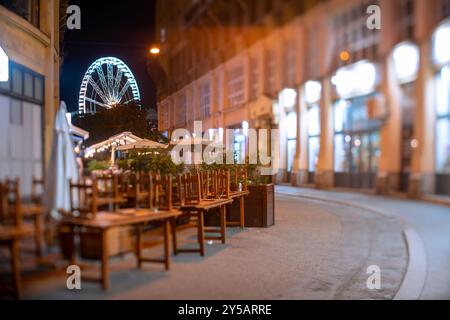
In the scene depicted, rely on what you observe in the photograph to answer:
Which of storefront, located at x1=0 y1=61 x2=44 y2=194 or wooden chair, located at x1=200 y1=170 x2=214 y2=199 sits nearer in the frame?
storefront, located at x1=0 y1=61 x2=44 y2=194

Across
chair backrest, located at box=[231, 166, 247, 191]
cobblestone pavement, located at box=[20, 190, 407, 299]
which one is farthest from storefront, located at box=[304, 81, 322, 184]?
chair backrest, located at box=[231, 166, 247, 191]

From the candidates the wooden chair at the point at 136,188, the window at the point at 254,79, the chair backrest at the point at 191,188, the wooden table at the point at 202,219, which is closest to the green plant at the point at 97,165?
the wooden chair at the point at 136,188

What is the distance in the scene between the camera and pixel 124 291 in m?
2.32

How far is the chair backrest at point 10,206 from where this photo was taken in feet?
6.72

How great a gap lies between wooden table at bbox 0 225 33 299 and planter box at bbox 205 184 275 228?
1.86 m

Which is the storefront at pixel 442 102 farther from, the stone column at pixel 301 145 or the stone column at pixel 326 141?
the stone column at pixel 301 145

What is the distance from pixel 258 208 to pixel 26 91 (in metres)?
2.50

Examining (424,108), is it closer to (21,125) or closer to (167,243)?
(167,243)

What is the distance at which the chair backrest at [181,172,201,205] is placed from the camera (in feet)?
11.6

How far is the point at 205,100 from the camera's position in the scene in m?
3.03

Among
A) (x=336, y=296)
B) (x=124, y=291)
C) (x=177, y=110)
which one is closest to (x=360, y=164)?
(x=336, y=296)

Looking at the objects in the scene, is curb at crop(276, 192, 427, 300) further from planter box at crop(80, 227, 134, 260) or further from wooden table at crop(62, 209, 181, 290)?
planter box at crop(80, 227, 134, 260)

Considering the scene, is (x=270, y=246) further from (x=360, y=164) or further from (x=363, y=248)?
(x=363, y=248)

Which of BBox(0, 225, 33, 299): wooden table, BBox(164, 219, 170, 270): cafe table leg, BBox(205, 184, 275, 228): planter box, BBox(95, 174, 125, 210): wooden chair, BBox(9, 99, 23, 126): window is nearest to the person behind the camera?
BBox(0, 225, 33, 299): wooden table
